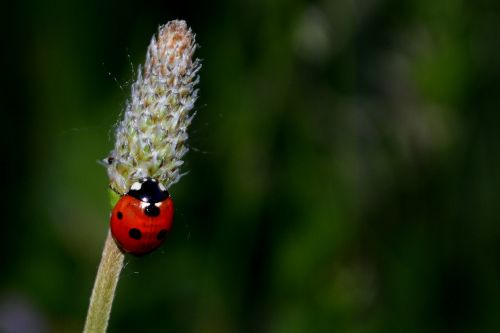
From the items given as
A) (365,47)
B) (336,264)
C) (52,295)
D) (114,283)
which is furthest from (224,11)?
(114,283)

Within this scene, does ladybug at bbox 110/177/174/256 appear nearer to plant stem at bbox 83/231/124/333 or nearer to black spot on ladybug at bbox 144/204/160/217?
black spot on ladybug at bbox 144/204/160/217

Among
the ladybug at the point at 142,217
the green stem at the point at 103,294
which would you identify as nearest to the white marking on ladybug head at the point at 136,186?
the ladybug at the point at 142,217

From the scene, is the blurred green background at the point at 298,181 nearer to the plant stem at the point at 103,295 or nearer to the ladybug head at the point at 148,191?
the ladybug head at the point at 148,191

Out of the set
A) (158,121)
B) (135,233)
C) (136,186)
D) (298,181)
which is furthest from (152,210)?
(298,181)

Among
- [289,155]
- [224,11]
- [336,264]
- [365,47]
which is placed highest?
[224,11]

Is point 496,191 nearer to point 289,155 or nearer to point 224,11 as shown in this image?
point 289,155

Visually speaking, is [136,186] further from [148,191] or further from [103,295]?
[103,295]

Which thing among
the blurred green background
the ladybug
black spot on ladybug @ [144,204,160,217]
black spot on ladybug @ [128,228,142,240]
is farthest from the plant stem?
the blurred green background

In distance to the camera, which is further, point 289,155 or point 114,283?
point 289,155
